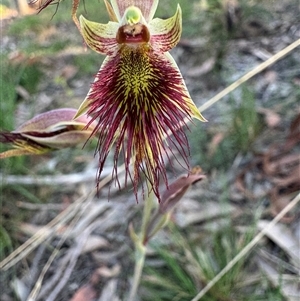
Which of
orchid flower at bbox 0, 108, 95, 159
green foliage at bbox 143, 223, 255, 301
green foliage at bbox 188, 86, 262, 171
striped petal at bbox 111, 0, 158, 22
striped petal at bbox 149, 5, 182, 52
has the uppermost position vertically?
striped petal at bbox 111, 0, 158, 22

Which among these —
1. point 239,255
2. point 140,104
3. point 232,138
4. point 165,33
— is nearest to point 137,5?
point 165,33

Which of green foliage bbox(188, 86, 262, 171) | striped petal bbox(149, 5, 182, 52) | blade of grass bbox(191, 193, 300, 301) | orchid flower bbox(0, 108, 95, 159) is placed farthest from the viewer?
green foliage bbox(188, 86, 262, 171)

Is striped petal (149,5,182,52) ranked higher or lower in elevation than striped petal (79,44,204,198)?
higher

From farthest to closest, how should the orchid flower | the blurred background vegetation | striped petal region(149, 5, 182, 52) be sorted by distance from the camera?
the blurred background vegetation
the orchid flower
striped petal region(149, 5, 182, 52)

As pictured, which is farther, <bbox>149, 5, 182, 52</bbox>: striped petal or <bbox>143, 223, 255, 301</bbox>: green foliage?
<bbox>143, 223, 255, 301</bbox>: green foliage

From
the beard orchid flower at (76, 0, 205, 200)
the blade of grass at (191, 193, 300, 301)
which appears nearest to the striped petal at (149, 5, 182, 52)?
the beard orchid flower at (76, 0, 205, 200)

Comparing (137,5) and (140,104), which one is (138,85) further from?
(137,5)

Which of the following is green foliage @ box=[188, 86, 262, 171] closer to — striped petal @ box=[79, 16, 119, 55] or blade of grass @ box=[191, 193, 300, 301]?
blade of grass @ box=[191, 193, 300, 301]
